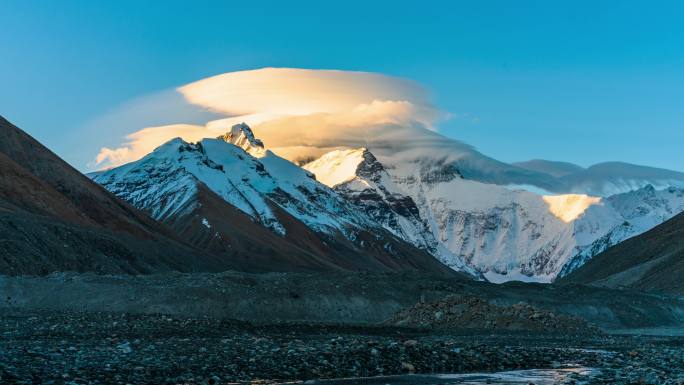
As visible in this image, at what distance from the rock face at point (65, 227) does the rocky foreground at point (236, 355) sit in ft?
165

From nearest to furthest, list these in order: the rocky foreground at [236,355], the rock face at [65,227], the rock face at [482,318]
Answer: the rocky foreground at [236,355] < the rock face at [482,318] < the rock face at [65,227]

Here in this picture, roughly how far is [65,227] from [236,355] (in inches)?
3658

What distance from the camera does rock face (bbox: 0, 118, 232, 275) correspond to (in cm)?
9988

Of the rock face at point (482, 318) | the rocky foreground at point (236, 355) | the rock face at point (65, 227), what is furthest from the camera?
the rock face at point (65, 227)

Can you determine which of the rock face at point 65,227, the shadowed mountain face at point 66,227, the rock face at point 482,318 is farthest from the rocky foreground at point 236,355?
the shadowed mountain face at point 66,227

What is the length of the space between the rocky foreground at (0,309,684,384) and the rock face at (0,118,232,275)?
5032cm

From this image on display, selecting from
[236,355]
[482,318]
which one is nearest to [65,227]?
[482,318]

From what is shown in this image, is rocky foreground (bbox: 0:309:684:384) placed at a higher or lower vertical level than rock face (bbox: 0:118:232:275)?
lower

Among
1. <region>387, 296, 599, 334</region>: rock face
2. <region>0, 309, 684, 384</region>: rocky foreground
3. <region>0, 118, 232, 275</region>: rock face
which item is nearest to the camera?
<region>0, 309, 684, 384</region>: rocky foreground

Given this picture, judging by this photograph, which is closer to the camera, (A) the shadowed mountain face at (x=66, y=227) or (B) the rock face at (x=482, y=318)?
(B) the rock face at (x=482, y=318)

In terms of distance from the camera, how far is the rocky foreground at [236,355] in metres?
25.6

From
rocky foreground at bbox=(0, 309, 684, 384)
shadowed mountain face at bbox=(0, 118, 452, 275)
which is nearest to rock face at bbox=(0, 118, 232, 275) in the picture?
shadowed mountain face at bbox=(0, 118, 452, 275)

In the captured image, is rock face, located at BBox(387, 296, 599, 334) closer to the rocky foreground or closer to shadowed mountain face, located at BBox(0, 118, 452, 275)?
the rocky foreground

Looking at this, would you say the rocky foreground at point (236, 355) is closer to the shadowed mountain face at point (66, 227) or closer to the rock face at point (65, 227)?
the rock face at point (65, 227)
